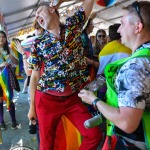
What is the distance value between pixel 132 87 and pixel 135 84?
0.06 feet

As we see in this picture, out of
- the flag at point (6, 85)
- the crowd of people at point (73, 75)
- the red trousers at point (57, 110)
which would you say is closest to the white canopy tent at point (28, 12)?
the flag at point (6, 85)

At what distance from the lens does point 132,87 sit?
114 cm

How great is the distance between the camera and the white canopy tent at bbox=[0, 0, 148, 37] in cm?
1013

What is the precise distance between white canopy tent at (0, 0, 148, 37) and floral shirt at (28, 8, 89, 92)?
12.8 ft

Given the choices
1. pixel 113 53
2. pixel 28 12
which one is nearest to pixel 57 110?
pixel 113 53

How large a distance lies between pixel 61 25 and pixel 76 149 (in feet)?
4.25

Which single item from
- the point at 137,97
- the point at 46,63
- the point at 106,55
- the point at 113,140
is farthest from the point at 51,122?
the point at 137,97

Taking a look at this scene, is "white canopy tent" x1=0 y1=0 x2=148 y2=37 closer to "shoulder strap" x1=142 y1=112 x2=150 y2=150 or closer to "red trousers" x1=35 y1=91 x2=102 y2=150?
"red trousers" x1=35 y1=91 x2=102 y2=150

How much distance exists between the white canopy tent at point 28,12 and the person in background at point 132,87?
4.82 m

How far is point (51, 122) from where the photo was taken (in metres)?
2.30

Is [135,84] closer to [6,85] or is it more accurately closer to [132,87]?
[132,87]

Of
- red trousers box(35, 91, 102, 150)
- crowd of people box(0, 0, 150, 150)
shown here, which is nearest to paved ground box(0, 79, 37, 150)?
crowd of people box(0, 0, 150, 150)

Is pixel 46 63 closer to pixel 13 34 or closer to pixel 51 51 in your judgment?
pixel 51 51

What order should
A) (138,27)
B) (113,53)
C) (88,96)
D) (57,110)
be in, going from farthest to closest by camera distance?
(113,53) → (57,110) → (88,96) → (138,27)
